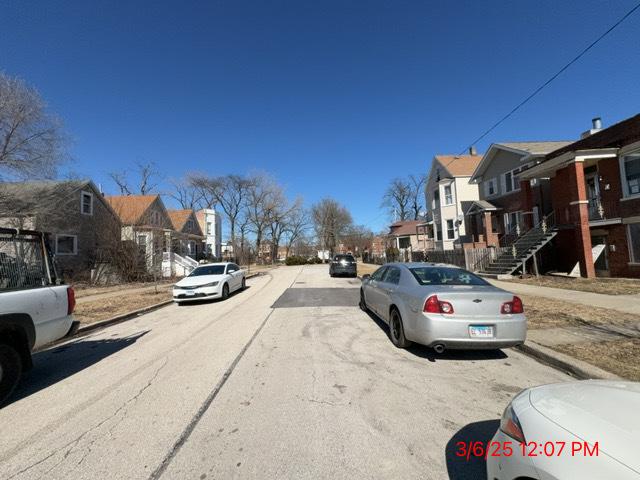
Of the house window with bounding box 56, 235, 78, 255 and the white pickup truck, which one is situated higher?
the house window with bounding box 56, 235, 78, 255

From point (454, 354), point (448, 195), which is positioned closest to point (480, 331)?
point (454, 354)

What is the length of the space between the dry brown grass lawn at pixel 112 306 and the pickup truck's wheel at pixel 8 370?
16.6 feet

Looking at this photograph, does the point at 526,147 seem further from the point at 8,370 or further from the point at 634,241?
the point at 8,370

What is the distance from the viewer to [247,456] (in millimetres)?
2814

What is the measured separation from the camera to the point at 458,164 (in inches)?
1258

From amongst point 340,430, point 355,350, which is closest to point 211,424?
point 340,430

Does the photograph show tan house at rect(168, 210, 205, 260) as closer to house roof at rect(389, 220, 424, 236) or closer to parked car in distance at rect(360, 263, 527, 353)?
house roof at rect(389, 220, 424, 236)

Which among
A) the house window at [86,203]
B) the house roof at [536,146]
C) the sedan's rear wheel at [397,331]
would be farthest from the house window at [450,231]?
the house window at [86,203]

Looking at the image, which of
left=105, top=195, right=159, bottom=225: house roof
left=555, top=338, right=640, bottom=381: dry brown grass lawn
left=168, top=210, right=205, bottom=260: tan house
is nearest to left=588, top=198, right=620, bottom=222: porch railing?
left=555, top=338, right=640, bottom=381: dry brown grass lawn

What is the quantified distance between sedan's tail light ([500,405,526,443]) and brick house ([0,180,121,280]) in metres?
21.0

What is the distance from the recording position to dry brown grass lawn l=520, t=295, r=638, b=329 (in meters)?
6.96

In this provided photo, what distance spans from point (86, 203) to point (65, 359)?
2133 centimetres

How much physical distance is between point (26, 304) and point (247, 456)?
3.59 meters

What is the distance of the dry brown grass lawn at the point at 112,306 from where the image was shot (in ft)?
31.4
